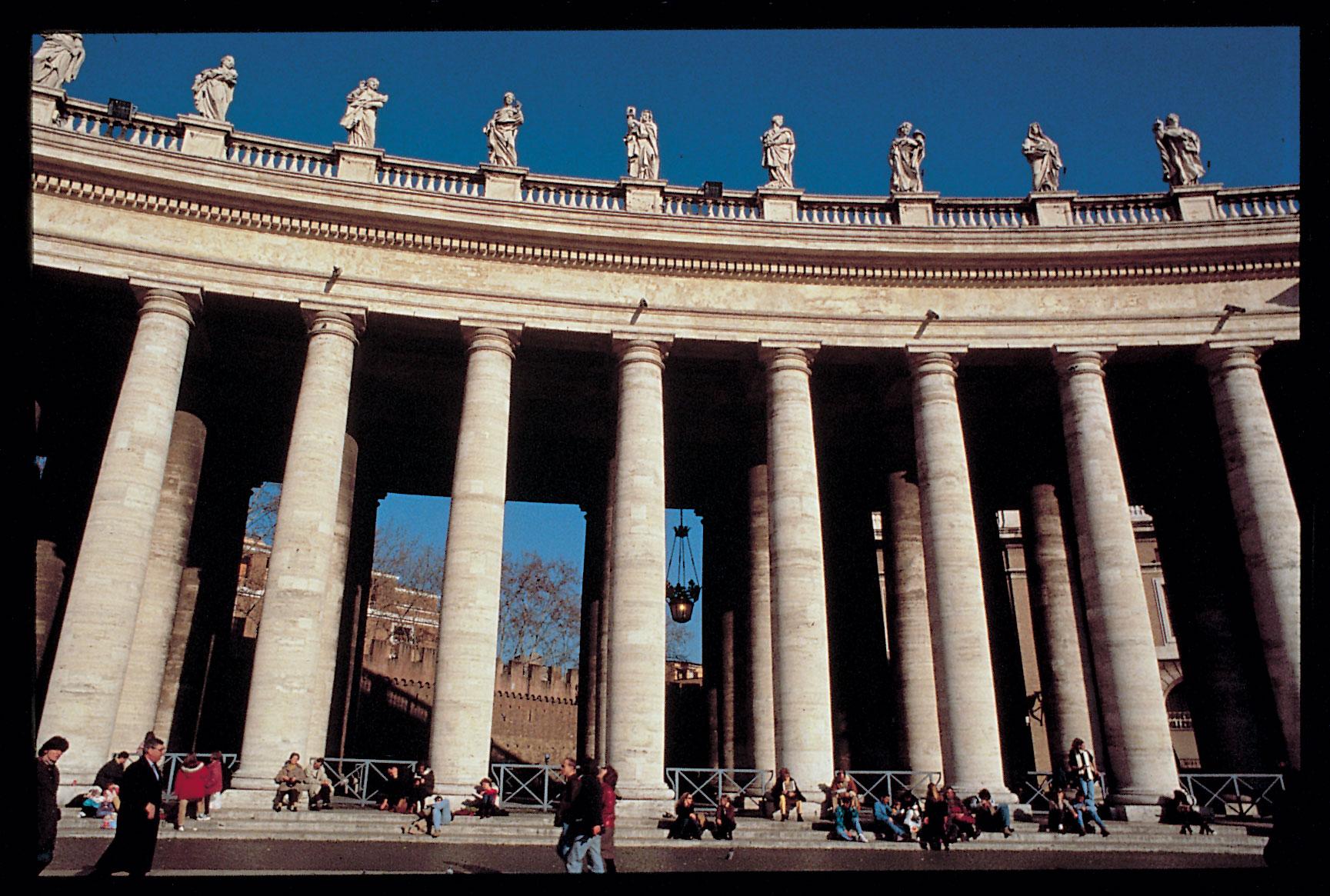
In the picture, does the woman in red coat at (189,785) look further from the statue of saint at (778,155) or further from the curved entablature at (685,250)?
the statue of saint at (778,155)

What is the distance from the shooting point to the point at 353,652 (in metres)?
28.0

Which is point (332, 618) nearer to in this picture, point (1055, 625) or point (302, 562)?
point (302, 562)

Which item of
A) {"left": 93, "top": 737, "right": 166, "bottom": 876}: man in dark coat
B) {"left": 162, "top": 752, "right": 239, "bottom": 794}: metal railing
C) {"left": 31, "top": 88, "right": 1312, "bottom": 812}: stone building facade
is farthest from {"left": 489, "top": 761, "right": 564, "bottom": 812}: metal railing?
{"left": 93, "top": 737, "right": 166, "bottom": 876}: man in dark coat

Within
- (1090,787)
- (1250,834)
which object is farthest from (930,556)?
(1250,834)

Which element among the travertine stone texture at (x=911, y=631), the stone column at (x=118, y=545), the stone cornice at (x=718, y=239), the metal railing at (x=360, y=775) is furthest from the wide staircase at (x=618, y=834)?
the stone cornice at (x=718, y=239)

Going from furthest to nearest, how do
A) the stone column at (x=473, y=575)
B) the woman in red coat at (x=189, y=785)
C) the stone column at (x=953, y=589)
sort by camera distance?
the stone column at (x=953, y=589), the stone column at (x=473, y=575), the woman in red coat at (x=189, y=785)

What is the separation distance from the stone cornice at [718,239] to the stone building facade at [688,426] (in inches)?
3.6

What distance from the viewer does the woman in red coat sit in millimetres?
16219

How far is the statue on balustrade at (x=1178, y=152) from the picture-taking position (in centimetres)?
2633

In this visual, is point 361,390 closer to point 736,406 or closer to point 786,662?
point 736,406

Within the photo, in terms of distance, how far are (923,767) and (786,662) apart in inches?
231

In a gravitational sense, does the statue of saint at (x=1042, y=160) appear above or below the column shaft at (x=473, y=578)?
above

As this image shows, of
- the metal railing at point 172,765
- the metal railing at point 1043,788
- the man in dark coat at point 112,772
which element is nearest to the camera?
the man in dark coat at point 112,772

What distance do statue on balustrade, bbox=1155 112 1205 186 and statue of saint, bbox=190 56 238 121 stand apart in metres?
26.6
